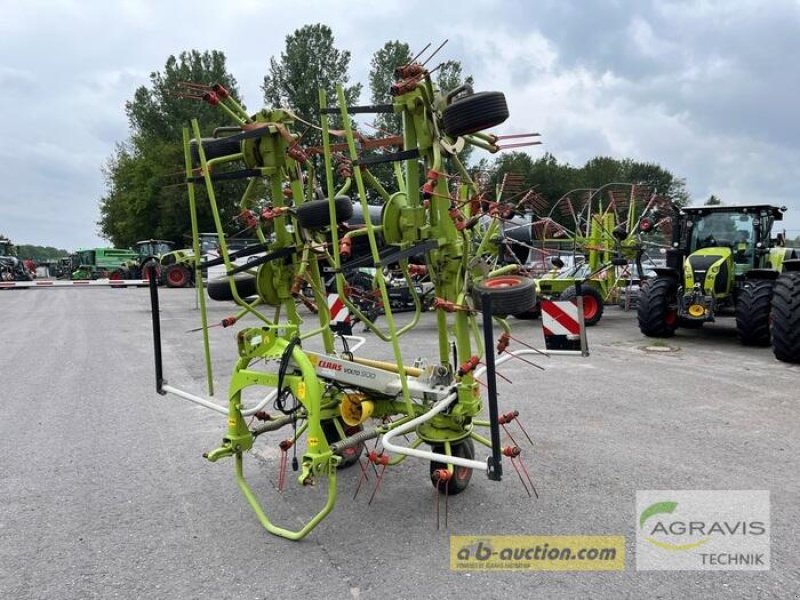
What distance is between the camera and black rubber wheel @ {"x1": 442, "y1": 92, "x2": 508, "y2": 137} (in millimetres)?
3162

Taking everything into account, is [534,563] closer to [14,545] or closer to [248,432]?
[248,432]

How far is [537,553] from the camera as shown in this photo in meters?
3.16

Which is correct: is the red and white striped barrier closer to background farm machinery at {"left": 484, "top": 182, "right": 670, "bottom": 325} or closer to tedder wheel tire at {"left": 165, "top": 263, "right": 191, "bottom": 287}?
tedder wheel tire at {"left": 165, "top": 263, "right": 191, "bottom": 287}

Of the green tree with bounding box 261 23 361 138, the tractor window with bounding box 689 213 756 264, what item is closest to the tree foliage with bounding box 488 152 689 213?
the green tree with bounding box 261 23 361 138

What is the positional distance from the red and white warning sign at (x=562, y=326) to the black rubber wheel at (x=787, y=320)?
542cm

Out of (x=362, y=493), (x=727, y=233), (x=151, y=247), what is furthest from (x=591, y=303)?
(x=151, y=247)

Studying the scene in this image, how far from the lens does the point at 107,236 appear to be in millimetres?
45844

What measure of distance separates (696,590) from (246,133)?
336 centimetres

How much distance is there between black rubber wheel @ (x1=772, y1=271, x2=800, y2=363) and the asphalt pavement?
2.17ft

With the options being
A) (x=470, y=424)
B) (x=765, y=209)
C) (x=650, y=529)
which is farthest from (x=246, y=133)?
(x=765, y=209)

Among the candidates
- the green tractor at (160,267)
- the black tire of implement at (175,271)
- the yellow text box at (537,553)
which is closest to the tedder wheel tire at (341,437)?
the yellow text box at (537,553)

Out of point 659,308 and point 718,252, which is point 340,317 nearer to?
point 659,308

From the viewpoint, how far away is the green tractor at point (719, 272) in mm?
9250

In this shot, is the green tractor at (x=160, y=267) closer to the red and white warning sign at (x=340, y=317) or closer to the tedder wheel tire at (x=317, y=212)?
the red and white warning sign at (x=340, y=317)
